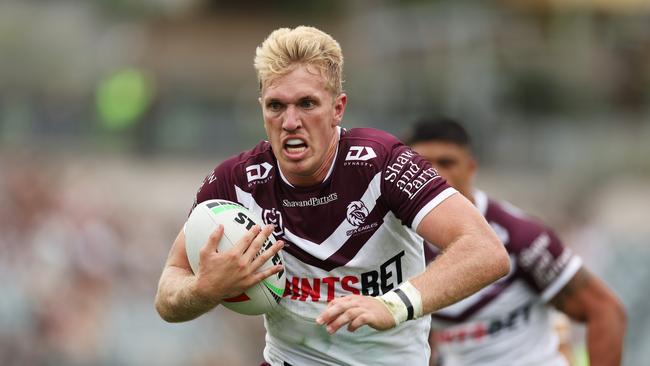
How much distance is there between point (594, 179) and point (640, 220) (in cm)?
110

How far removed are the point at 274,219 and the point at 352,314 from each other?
117 cm

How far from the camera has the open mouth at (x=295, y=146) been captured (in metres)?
6.20

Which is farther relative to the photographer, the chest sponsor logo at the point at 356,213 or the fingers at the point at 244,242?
the chest sponsor logo at the point at 356,213

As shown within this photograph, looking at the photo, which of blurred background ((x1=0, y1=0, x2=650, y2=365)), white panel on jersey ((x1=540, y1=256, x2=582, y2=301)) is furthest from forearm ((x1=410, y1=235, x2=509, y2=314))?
blurred background ((x1=0, y1=0, x2=650, y2=365))

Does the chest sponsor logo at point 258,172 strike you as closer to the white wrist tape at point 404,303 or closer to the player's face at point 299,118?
the player's face at point 299,118

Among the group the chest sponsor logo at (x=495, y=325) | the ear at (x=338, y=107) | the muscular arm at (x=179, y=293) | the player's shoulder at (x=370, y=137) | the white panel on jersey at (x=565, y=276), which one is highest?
the ear at (x=338, y=107)

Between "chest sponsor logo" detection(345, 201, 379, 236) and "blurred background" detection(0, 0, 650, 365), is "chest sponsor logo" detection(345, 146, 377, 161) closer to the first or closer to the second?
"chest sponsor logo" detection(345, 201, 379, 236)

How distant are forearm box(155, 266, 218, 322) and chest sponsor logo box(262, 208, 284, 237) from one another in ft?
1.52

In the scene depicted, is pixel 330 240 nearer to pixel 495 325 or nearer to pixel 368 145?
pixel 368 145

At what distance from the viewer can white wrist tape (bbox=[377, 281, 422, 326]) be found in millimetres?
5637

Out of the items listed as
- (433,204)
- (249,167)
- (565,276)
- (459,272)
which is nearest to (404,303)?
(459,272)

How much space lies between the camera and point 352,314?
5422mm

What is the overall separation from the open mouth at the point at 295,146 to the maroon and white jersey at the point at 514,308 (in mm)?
2366

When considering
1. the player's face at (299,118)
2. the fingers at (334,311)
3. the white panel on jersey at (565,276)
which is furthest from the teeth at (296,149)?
the white panel on jersey at (565,276)
